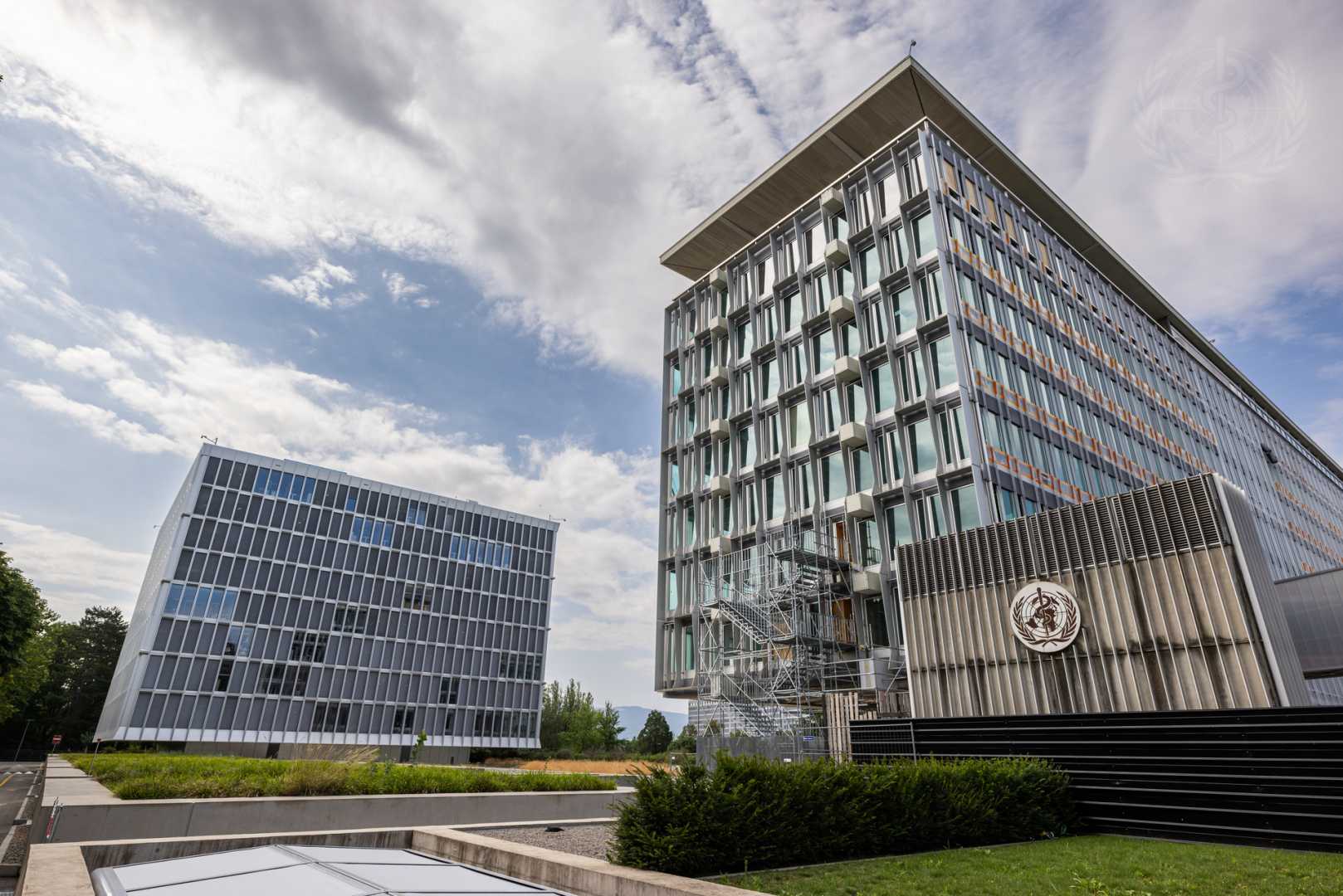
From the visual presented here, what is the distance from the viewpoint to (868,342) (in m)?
31.1

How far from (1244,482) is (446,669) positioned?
72.1 m

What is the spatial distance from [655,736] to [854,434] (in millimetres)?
65878

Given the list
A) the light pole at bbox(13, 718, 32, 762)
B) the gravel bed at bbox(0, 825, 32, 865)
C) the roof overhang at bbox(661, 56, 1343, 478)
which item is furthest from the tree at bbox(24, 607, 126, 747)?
the roof overhang at bbox(661, 56, 1343, 478)

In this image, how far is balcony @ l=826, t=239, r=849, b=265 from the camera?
33375mm

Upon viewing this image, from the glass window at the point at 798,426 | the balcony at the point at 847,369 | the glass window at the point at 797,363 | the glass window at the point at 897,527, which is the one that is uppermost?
the glass window at the point at 797,363

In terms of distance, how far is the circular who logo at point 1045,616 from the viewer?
17312mm

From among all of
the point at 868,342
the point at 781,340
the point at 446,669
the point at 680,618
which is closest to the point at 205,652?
the point at 446,669

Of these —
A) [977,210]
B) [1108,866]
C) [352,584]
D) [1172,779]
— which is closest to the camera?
[1108,866]

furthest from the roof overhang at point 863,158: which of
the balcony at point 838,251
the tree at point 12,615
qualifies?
the tree at point 12,615

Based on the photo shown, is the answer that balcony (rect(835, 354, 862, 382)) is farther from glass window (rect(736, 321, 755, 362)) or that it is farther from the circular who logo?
the circular who logo

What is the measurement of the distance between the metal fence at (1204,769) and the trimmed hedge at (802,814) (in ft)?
7.31

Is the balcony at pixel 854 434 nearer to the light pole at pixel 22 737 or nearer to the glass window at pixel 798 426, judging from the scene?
the glass window at pixel 798 426

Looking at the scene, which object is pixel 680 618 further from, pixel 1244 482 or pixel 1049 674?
pixel 1244 482

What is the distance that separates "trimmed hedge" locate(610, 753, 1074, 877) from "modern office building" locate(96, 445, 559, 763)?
198 feet
